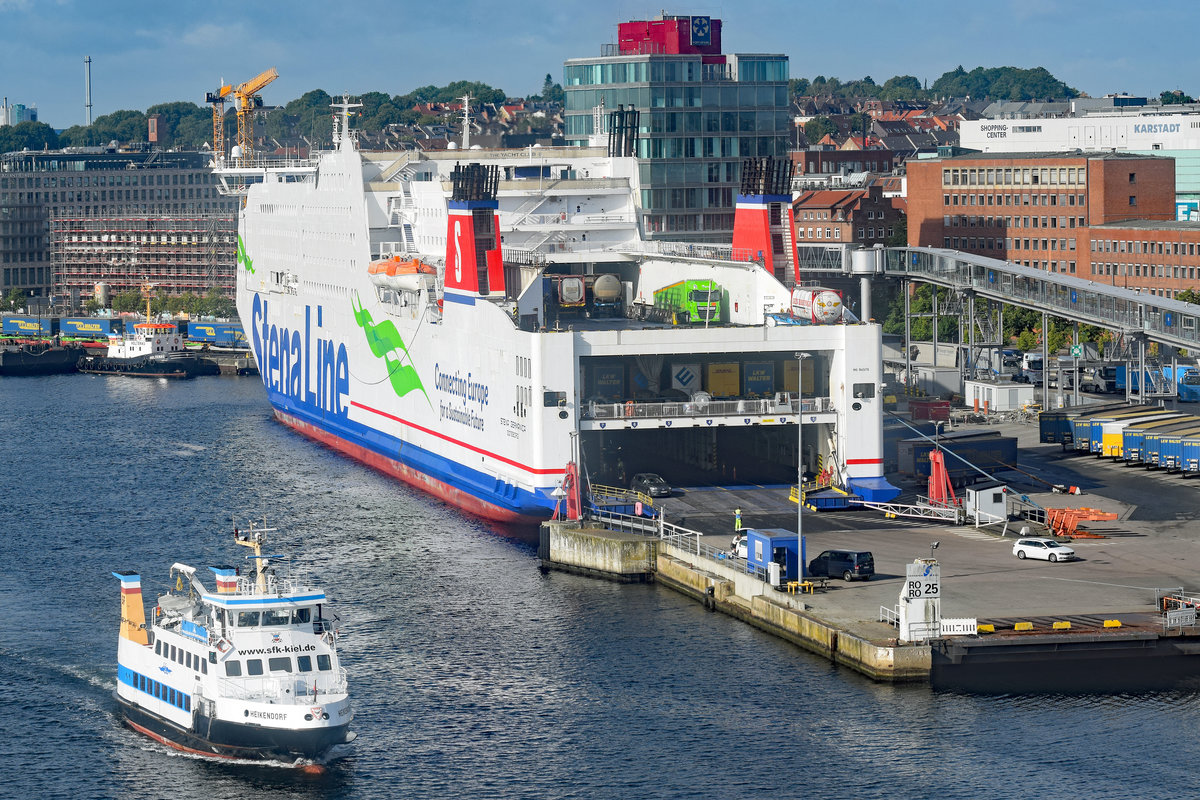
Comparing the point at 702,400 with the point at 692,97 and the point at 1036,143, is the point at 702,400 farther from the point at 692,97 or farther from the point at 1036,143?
the point at 1036,143

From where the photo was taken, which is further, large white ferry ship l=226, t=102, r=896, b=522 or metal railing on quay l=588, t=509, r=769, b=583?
large white ferry ship l=226, t=102, r=896, b=522

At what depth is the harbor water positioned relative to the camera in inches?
1673

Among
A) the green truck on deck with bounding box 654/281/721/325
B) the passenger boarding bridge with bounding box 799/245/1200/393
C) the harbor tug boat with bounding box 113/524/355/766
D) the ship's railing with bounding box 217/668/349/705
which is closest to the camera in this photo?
the harbor tug boat with bounding box 113/524/355/766

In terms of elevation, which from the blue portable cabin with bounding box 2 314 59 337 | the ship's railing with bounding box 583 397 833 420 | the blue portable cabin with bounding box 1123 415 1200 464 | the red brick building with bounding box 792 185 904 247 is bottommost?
the blue portable cabin with bounding box 1123 415 1200 464

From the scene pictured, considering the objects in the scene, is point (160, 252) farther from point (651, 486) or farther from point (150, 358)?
point (651, 486)

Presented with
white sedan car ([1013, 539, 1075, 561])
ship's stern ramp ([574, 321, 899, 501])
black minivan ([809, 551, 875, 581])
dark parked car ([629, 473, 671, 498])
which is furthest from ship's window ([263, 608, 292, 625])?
dark parked car ([629, 473, 671, 498])

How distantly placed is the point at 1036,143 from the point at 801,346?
10060cm

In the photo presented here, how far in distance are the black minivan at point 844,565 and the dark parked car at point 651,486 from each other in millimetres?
12136

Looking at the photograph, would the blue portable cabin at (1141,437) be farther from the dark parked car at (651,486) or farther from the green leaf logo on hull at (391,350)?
the green leaf logo on hull at (391,350)

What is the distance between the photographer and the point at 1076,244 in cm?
13250

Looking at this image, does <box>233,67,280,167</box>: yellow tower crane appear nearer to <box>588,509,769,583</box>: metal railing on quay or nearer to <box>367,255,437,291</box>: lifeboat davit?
<box>367,255,437,291</box>: lifeboat davit

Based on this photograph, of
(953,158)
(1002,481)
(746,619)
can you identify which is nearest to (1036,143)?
(953,158)

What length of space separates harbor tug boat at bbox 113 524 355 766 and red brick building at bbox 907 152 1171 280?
314 feet

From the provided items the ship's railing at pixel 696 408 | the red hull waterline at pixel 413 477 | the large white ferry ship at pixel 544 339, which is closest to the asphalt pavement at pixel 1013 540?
the ship's railing at pixel 696 408
